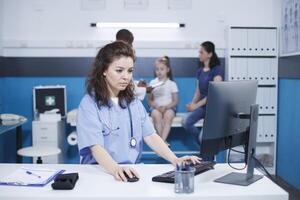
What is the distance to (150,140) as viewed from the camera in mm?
2135

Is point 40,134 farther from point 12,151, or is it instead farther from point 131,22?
point 131,22

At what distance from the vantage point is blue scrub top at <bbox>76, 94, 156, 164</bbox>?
75.7 inches

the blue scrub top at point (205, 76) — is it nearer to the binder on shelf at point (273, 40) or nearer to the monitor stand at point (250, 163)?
the binder on shelf at point (273, 40)

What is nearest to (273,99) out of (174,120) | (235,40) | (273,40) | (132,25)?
(273,40)

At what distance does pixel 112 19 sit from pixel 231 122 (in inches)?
129

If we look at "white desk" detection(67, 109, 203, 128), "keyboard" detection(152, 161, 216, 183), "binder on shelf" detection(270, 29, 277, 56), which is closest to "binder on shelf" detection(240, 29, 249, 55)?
"binder on shelf" detection(270, 29, 277, 56)

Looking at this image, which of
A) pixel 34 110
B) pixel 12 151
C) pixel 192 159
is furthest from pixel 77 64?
pixel 192 159

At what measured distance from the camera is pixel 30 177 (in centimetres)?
171

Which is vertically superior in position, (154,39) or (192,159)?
(154,39)

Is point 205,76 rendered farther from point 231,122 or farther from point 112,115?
point 231,122

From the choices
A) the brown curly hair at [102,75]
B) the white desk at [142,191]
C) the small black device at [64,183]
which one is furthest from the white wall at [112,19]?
the small black device at [64,183]

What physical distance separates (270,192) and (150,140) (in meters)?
0.76

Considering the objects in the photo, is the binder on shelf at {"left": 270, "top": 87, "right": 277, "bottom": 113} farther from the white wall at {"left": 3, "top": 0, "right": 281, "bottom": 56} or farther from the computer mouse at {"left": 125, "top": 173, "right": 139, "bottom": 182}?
the computer mouse at {"left": 125, "top": 173, "right": 139, "bottom": 182}

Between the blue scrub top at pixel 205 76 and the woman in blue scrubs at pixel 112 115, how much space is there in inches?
93.0
